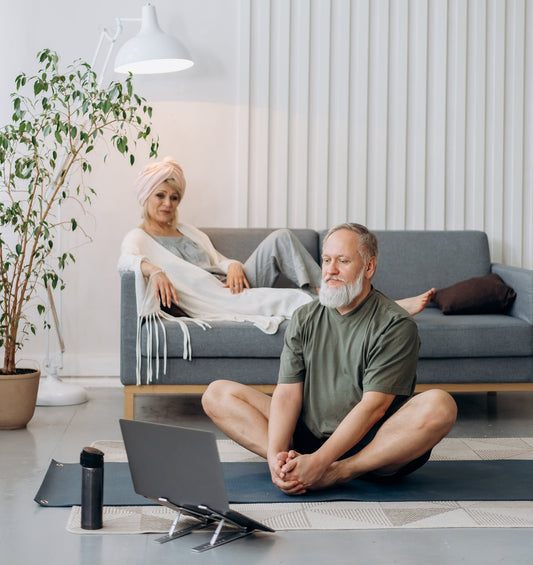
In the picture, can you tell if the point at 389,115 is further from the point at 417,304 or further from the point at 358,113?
the point at 417,304

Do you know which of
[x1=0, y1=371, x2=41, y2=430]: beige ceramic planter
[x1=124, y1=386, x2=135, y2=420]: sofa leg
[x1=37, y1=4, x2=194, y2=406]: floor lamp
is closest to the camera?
[x1=0, y1=371, x2=41, y2=430]: beige ceramic planter

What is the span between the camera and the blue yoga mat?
7.77 ft

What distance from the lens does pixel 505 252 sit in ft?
15.0

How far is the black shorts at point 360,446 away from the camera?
96.0 inches

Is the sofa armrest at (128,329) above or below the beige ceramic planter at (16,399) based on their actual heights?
above

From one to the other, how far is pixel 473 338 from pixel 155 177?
171cm

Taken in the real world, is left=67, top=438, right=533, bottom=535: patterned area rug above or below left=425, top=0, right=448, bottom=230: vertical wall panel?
below

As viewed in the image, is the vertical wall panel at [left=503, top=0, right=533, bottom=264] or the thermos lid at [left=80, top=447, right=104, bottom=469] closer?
the thermos lid at [left=80, top=447, right=104, bottom=469]

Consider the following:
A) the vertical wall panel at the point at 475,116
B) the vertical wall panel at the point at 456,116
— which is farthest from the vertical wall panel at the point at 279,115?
the vertical wall panel at the point at 475,116

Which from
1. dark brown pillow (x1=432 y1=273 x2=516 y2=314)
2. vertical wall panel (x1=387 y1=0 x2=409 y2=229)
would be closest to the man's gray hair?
dark brown pillow (x1=432 y1=273 x2=516 y2=314)

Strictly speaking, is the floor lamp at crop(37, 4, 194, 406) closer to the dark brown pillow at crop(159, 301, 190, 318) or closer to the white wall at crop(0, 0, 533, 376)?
the white wall at crop(0, 0, 533, 376)

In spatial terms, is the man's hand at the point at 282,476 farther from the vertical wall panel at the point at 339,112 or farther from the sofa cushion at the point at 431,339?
the vertical wall panel at the point at 339,112

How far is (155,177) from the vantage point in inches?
153

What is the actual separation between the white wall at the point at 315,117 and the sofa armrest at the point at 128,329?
1.07m
